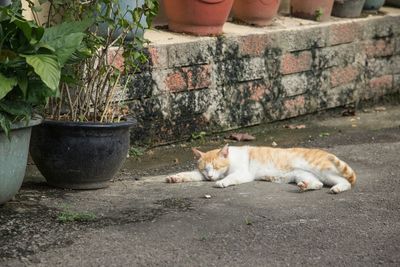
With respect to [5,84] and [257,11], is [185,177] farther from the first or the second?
[257,11]

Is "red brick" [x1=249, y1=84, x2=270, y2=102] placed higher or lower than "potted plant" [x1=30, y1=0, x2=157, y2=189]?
lower

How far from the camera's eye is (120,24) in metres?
6.30

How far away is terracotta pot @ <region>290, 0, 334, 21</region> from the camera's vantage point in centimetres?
958

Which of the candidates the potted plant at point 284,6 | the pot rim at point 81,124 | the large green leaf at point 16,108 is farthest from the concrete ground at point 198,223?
the potted plant at point 284,6

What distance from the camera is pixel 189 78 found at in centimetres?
794

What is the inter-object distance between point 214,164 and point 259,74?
2.12 meters

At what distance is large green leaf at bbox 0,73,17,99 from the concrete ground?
2.57ft

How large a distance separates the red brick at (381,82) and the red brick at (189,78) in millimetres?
2763

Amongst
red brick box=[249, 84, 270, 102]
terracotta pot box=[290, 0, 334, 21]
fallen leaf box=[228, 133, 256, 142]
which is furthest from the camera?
terracotta pot box=[290, 0, 334, 21]

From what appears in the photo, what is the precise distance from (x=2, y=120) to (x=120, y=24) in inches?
52.1

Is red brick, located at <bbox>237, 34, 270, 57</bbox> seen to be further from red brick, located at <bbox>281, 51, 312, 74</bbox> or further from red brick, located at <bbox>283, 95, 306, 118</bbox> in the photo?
red brick, located at <bbox>283, 95, 306, 118</bbox>

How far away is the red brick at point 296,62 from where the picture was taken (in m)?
8.89

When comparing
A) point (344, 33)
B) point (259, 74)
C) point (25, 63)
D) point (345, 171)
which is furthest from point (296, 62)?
point (25, 63)

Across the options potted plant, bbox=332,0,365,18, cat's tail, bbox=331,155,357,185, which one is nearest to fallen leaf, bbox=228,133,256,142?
cat's tail, bbox=331,155,357,185
